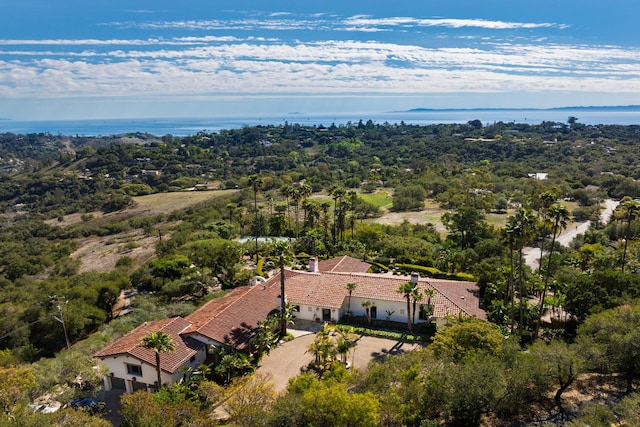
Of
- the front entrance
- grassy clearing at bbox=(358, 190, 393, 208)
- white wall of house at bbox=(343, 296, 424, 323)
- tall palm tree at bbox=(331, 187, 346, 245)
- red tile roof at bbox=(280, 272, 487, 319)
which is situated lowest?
grassy clearing at bbox=(358, 190, 393, 208)

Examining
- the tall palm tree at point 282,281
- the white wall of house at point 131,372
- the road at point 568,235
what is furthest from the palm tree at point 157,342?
the road at point 568,235

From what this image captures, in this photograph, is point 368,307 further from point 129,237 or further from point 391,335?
point 129,237

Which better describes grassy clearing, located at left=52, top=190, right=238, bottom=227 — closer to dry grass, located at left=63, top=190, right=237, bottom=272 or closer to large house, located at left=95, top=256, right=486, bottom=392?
dry grass, located at left=63, top=190, right=237, bottom=272

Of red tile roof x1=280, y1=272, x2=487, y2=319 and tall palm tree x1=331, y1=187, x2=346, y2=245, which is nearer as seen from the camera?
red tile roof x1=280, y1=272, x2=487, y2=319

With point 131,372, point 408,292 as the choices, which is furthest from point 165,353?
point 408,292

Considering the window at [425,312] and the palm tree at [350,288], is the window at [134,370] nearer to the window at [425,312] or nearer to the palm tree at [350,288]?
the palm tree at [350,288]

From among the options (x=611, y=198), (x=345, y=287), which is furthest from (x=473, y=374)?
(x=611, y=198)

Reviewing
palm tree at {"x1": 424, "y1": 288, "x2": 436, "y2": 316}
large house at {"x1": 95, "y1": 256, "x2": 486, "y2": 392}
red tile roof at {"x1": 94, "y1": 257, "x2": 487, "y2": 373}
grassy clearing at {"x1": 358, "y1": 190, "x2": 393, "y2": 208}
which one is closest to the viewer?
large house at {"x1": 95, "y1": 256, "x2": 486, "y2": 392}

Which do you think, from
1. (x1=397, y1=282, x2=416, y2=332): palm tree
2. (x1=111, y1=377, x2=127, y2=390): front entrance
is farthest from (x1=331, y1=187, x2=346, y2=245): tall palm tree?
(x1=111, y1=377, x2=127, y2=390): front entrance

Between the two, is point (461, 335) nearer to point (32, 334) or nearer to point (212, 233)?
point (32, 334)
